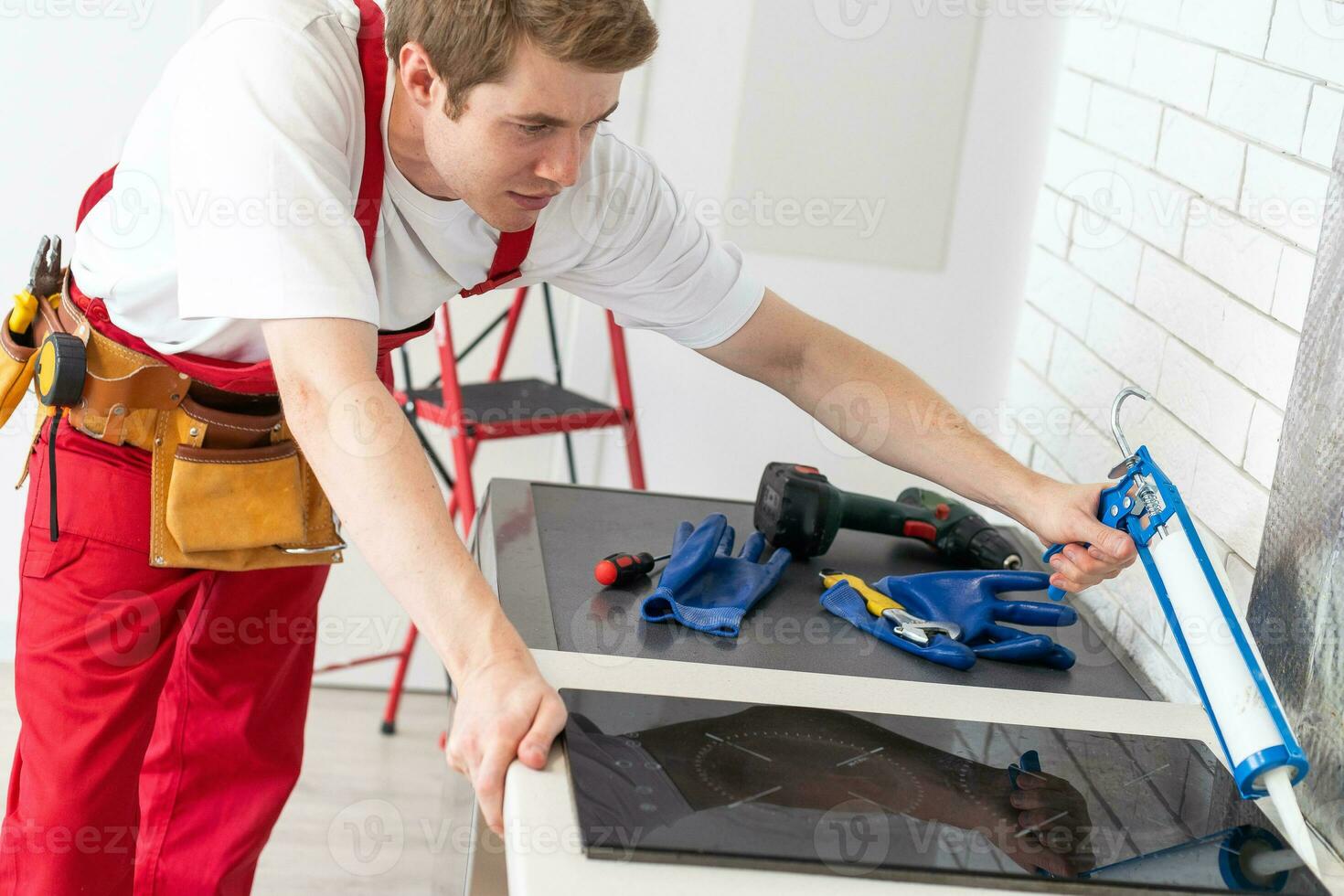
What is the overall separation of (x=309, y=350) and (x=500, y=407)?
1.27 meters

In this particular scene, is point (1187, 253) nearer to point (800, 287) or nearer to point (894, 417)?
point (894, 417)

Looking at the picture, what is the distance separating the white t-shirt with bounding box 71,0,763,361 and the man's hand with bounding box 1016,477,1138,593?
42 cm

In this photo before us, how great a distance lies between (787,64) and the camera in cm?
238

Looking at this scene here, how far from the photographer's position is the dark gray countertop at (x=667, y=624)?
1288 millimetres

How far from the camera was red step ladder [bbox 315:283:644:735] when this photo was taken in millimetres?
2297

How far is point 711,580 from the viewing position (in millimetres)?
1425

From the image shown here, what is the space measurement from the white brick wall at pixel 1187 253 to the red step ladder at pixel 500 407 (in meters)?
0.72

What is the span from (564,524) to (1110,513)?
2.05 feet

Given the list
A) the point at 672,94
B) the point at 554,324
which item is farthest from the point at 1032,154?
the point at 554,324

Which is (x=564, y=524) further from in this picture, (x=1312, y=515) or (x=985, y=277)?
(x=985, y=277)
